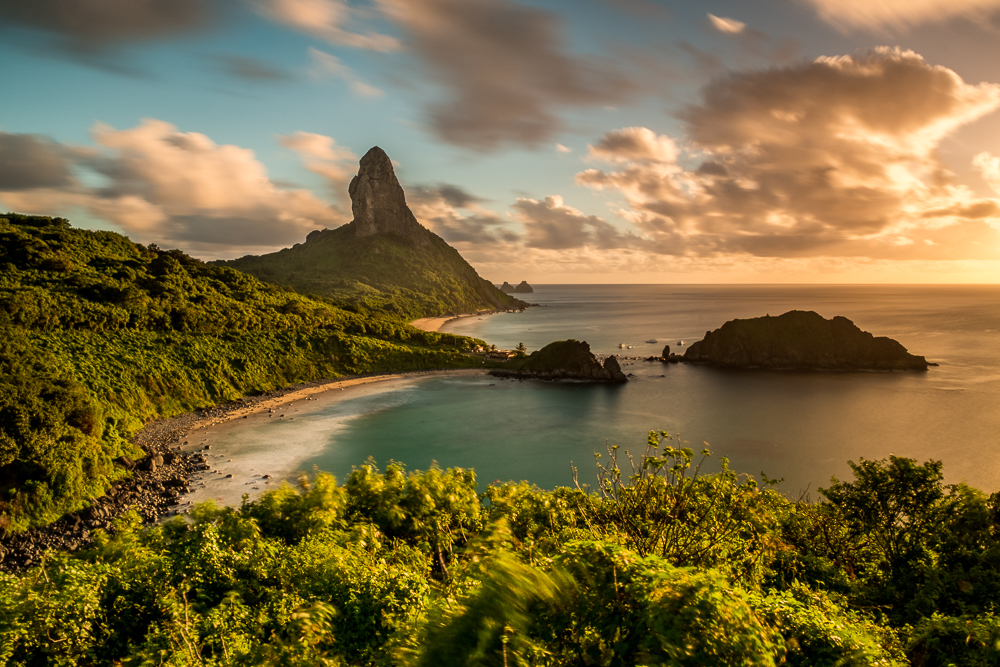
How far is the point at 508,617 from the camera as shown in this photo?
6.74 meters

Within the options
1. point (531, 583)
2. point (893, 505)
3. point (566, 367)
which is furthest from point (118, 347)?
point (893, 505)

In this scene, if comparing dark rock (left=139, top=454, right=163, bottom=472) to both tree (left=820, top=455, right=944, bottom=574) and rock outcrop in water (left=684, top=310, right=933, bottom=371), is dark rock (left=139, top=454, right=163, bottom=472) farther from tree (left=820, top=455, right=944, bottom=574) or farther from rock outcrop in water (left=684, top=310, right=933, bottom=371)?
rock outcrop in water (left=684, top=310, right=933, bottom=371)

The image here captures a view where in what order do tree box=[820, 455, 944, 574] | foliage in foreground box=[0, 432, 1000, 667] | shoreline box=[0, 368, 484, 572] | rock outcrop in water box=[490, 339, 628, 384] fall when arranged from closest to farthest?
foliage in foreground box=[0, 432, 1000, 667], tree box=[820, 455, 944, 574], shoreline box=[0, 368, 484, 572], rock outcrop in water box=[490, 339, 628, 384]

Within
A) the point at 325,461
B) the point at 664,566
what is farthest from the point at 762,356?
the point at 664,566

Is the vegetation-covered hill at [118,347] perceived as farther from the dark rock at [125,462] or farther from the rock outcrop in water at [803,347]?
the rock outcrop in water at [803,347]

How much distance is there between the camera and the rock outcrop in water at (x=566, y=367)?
9031 cm

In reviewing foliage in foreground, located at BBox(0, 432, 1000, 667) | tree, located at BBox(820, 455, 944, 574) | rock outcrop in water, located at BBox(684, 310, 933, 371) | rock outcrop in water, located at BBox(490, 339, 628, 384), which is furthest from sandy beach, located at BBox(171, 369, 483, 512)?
rock outcrop in water, located at BBox(684, 310, 933, 371)

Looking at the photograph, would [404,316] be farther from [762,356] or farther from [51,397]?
[51,397]

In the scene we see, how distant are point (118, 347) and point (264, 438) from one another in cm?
2544

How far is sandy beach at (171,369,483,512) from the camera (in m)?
39.8

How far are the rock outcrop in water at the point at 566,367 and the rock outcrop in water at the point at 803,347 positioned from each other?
107 ft

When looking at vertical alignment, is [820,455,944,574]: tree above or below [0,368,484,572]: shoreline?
above

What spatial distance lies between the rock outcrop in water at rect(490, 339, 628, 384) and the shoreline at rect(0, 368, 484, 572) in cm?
4494

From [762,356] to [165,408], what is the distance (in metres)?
115
